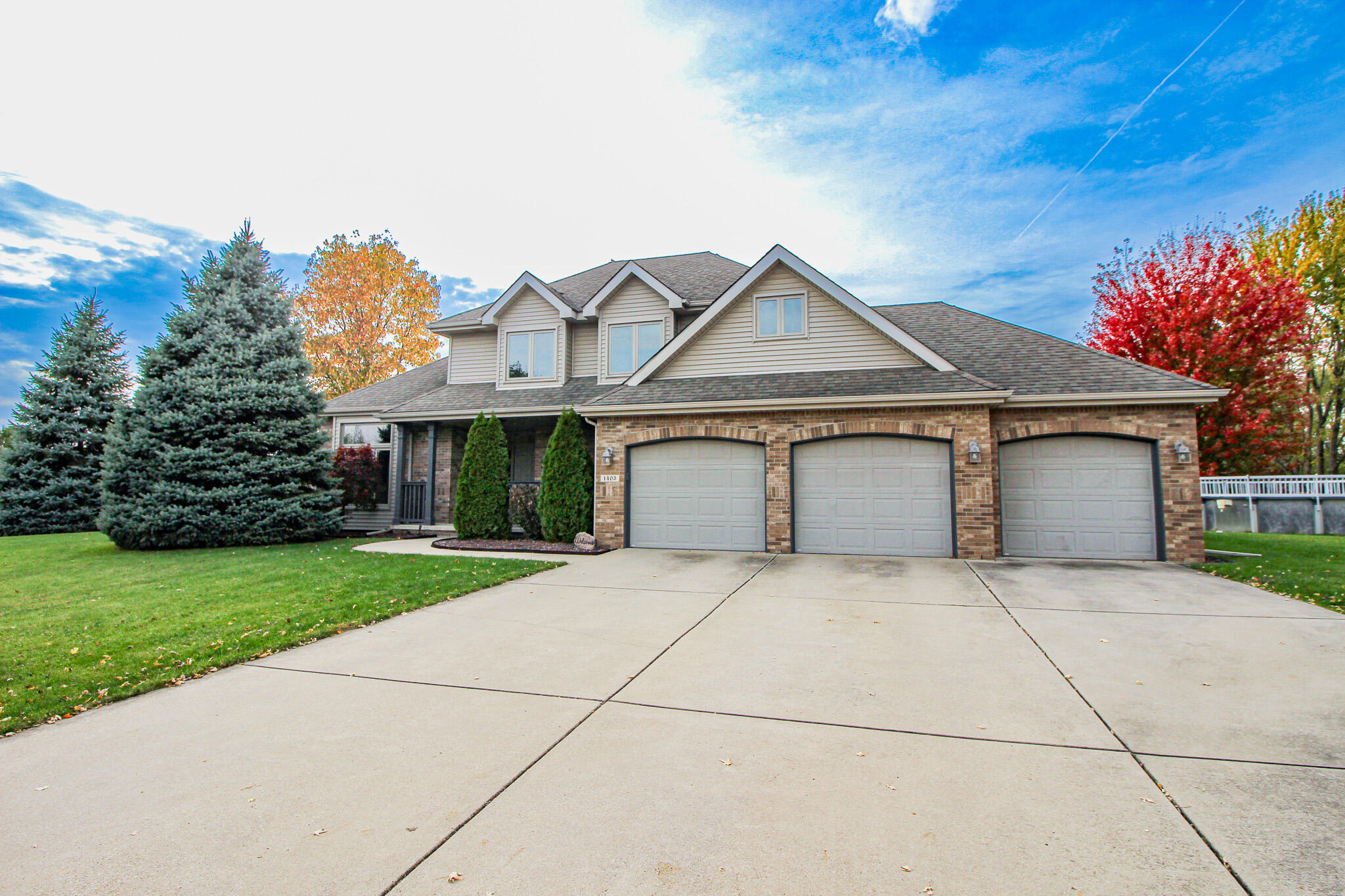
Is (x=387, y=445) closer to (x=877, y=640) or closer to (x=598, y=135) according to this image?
(x=598, y=135)

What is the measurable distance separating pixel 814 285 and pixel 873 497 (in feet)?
14.6

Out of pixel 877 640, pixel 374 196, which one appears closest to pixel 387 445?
pixel 374 196

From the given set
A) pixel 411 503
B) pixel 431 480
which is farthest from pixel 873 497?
pixel 411 503

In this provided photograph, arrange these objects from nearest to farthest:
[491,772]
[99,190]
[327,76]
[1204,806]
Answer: [1204,806] < [491,772] < [327,76] < [99,190]

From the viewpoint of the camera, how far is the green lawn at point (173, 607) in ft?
14.3

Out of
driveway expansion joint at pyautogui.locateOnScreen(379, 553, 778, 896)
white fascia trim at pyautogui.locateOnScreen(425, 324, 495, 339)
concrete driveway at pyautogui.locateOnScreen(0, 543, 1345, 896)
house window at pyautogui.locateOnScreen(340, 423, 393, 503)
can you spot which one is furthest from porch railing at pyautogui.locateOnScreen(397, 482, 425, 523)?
driveway expansion joint at pyautogui.locateOnScreen(379, 553, 778, 896)

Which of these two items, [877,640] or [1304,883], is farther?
[877,640]

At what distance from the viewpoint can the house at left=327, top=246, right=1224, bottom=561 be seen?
417 inches

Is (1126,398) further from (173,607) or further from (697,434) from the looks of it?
(173,607)

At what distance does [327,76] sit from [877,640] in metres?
12.9

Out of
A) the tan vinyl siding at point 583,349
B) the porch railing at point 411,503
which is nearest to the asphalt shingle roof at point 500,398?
the tan vinyl siding at point 583,349

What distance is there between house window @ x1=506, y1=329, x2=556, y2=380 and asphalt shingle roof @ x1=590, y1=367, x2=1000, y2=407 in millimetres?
3457

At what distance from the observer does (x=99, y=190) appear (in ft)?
39.2

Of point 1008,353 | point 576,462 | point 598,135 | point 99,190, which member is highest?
point 598,135
